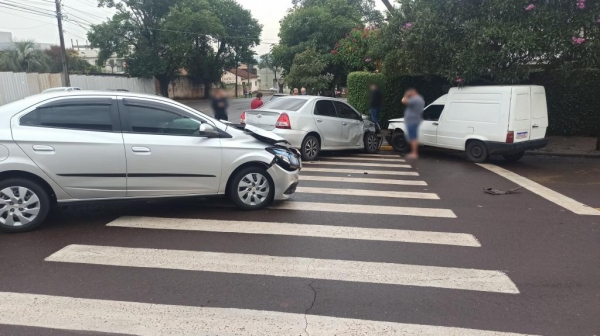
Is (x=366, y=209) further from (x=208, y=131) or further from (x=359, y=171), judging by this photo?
(x=359, y=171)

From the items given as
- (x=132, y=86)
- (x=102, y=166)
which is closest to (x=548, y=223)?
(x=102, y=166)

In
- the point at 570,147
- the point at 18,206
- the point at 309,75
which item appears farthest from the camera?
the point at 309,75

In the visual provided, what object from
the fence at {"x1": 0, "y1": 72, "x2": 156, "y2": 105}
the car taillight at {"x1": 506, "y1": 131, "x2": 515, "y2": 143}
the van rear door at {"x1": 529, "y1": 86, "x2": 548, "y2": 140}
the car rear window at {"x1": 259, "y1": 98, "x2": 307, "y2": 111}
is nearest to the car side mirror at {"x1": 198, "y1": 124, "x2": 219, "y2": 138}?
the car rear window at {"x1": 259, "y1": 98, "x2": 307, "y2": 111}

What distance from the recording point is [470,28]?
11273mm

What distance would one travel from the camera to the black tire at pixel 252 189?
6516mm

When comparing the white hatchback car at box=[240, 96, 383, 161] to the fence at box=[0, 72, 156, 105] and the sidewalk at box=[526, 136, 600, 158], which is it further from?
the fence at box=[0, 72, 156, 105]

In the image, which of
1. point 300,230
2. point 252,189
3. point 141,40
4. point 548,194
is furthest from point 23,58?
point 548,194

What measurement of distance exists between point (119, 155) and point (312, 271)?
9.94 ft

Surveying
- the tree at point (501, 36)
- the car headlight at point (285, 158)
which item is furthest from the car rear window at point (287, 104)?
the car headlight at point (285, 158)

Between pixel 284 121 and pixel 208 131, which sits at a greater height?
pixel 208 131

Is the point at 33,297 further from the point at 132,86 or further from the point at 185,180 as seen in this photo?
the point at 132,86

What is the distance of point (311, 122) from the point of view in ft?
36.8

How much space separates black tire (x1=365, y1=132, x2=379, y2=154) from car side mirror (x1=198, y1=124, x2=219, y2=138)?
7.65 meters

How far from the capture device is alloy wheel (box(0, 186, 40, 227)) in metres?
5.37
